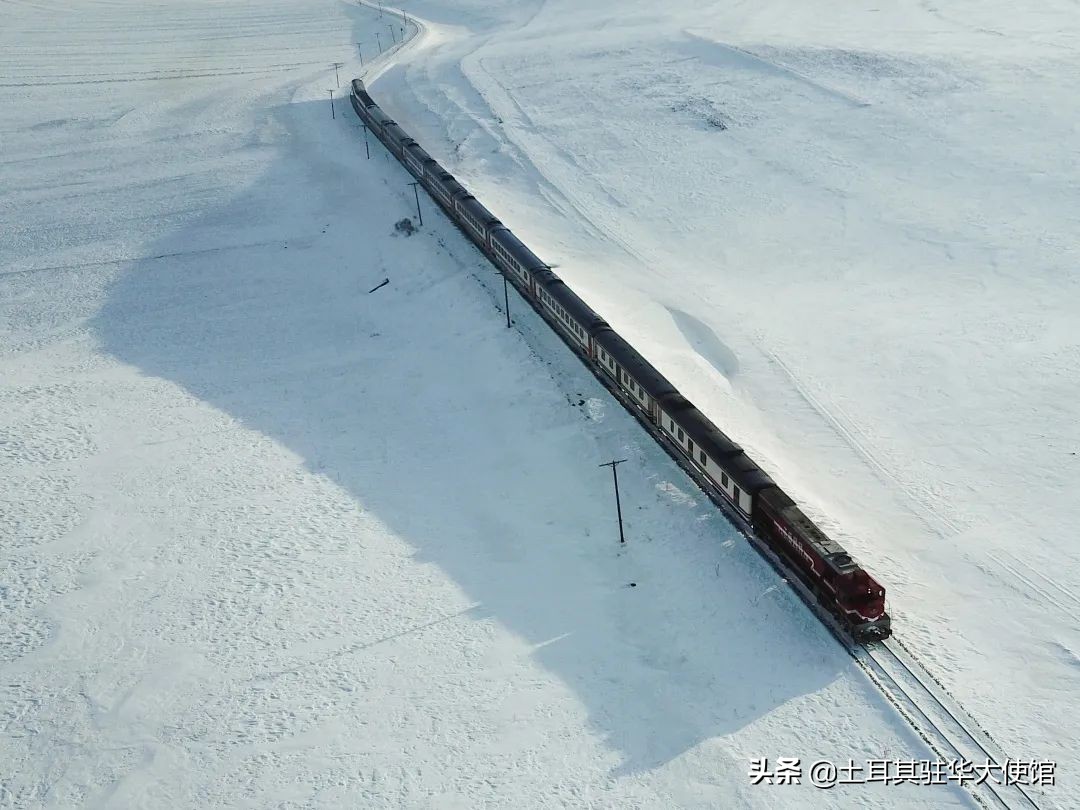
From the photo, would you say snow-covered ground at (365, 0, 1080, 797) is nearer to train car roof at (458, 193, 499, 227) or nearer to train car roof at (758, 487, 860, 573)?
train car roof at (758, 487, 860, 573)

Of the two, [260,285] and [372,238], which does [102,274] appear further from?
[372,238]

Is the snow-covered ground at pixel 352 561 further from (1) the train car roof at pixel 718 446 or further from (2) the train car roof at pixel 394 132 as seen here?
(2) the train car roof at pixel 394 132

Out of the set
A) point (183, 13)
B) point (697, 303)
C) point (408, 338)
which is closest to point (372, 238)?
point (408, 338)

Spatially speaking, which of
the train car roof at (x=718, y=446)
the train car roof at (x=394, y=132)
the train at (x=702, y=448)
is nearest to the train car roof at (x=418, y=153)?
the train car roof at (x=394, y=132)

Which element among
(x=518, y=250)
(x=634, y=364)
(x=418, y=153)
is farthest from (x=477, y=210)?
(x=634, y=364)

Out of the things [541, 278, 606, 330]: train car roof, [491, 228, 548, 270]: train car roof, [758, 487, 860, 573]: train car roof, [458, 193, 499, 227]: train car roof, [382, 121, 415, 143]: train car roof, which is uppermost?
[382, 121, 415, 143]: train car roof

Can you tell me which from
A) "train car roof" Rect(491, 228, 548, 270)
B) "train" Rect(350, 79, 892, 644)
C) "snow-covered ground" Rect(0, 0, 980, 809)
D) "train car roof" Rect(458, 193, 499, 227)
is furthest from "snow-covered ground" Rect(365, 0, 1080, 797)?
"train car roof" Rect(458, 193, 499, 227)
